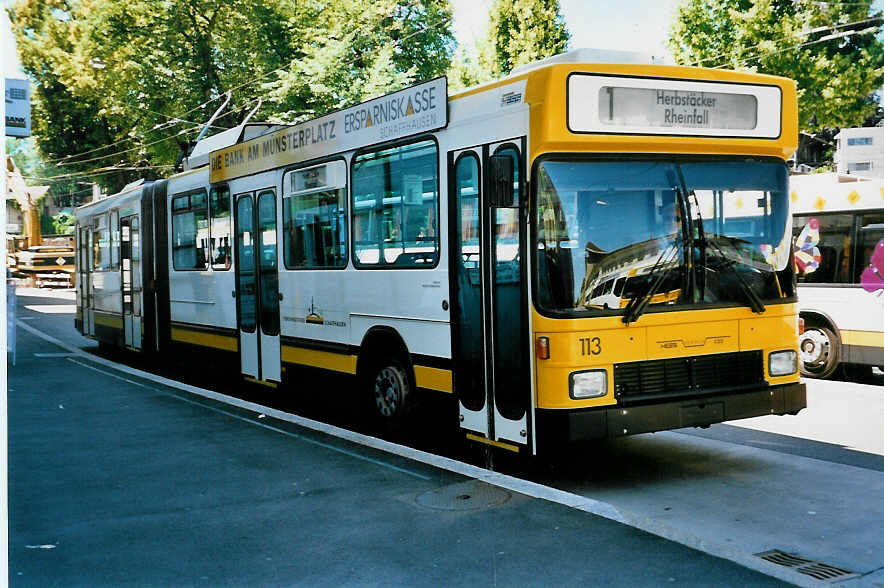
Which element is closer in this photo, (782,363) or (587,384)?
(587,384)

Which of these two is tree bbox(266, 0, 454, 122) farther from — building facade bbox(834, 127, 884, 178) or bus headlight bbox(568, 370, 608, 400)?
bus headlight bbox(568, 370, 608, 400)

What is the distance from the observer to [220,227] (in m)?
13.0

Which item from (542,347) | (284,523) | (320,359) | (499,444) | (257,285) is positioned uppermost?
(257,285)

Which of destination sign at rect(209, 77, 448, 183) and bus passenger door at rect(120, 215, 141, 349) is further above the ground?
destination sign at rect(209, 77, 448, 183)

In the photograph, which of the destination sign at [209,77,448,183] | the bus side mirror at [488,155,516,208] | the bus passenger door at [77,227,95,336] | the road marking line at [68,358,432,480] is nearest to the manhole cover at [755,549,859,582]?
the road marking line at [68,358,432,480]

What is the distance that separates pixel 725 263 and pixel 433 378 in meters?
2.56

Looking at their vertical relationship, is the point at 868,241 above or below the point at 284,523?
above

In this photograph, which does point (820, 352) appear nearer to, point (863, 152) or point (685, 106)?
point (863, 152)

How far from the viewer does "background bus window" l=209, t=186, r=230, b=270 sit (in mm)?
12805

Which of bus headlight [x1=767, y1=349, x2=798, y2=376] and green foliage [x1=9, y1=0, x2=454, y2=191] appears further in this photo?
green foliage [x1=9, y1=0, x2=454, y2=191]

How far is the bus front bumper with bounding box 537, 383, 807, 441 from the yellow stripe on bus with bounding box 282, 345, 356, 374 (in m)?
3.24

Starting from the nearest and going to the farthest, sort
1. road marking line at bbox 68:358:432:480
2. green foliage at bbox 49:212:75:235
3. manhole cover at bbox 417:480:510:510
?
manhole cover at bbox 417:480:510:510
road marking line at bbox 68:358:432:480
green foliage at bbox 49:212:75:235

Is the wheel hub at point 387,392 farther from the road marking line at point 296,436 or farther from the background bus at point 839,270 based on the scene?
the background bus at point 839,270

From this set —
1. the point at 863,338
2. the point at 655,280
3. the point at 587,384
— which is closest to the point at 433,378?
the point at 587,384
